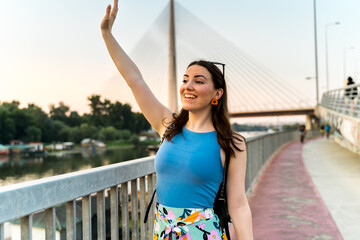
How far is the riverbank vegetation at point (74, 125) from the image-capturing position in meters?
63.6

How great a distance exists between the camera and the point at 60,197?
57.4 inches

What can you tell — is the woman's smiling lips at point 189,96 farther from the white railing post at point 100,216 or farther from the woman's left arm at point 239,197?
the white railing post at point 100,216

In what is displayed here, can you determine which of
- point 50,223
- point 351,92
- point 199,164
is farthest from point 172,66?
point 50,223

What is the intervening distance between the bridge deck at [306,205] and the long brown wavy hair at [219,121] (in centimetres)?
253

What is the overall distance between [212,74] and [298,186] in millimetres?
5625

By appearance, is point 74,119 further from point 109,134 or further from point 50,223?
point 50,223

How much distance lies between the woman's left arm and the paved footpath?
2337mm

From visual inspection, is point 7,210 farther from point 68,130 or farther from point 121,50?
point 68,130

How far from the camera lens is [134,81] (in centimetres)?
198

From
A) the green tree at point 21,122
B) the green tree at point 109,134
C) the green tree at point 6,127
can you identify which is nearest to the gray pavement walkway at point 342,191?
the green tree at point 109,134

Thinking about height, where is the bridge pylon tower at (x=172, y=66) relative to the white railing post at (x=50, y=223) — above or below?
above

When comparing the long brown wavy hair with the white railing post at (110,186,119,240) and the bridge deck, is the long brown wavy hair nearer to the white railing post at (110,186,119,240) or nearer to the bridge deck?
the white railing post at (110,186,119,240)

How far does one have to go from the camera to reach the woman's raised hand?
1.95 m

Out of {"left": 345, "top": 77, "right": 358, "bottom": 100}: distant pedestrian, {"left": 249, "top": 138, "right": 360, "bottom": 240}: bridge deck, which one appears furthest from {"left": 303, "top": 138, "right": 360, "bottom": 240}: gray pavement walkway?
{"left": 345, "top": 77, "right": 358, "bottom": 100}: distant pedestrian
